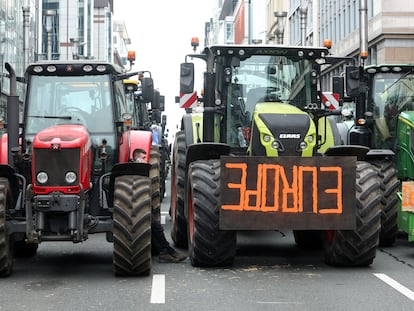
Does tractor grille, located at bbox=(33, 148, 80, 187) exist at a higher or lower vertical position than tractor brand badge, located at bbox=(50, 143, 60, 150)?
lower

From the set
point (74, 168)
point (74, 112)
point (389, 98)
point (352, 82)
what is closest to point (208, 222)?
point (74, 168)

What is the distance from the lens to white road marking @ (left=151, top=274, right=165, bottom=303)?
9.33m

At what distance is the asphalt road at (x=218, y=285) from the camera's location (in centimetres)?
909

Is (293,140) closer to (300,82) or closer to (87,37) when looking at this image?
(300,82)

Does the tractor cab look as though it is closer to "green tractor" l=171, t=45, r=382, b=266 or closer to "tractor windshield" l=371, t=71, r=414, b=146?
"green tractor" l=171, t=45, r=382, b=266

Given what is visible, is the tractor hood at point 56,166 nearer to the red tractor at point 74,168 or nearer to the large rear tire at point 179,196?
the red tractor at point 74,168

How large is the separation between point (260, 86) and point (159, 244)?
8.26 feet

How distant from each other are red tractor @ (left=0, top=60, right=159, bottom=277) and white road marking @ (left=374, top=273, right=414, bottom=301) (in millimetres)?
2623

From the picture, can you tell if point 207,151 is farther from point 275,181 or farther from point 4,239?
point 4,239

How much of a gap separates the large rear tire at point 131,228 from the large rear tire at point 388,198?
442 centimetres

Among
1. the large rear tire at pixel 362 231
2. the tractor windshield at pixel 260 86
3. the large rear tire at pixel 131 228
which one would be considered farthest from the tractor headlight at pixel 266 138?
the large rear tire at pixel 131 228

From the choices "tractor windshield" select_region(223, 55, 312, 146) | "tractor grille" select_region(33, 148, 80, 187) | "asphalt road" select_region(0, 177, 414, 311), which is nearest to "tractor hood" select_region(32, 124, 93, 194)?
"tractor grille" select_region(33, 148, 80, 187)

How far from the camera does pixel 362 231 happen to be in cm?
1125

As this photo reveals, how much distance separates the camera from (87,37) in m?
122
